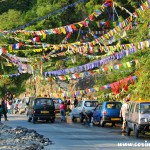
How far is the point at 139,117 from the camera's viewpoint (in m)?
25.2

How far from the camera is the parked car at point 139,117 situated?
2508cm

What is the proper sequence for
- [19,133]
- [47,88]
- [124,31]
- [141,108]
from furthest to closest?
[47,88], [124,31], [19,133], [141,108]

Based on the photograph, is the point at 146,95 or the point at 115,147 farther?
the point at 146,95

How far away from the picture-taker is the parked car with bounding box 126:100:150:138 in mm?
25078

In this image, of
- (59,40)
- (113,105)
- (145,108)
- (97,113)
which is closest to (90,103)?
(97,113)

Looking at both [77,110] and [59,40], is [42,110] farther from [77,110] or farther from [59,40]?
[59,40]

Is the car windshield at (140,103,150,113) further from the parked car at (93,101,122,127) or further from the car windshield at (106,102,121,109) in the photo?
the car windshield at (106,102,121,109)

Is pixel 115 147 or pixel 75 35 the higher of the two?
pixel 75 35

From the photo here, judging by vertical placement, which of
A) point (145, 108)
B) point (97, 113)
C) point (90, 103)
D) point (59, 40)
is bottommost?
point (145, 108)

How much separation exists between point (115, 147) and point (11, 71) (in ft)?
159

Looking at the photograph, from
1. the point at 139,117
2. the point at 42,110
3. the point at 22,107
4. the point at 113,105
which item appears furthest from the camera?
the point at 22,107

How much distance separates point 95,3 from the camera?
59656 millimetres

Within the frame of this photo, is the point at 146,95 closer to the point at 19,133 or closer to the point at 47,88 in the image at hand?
the point at 19,133

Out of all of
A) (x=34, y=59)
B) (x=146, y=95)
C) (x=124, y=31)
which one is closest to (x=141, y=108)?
(x=146, y=95)
